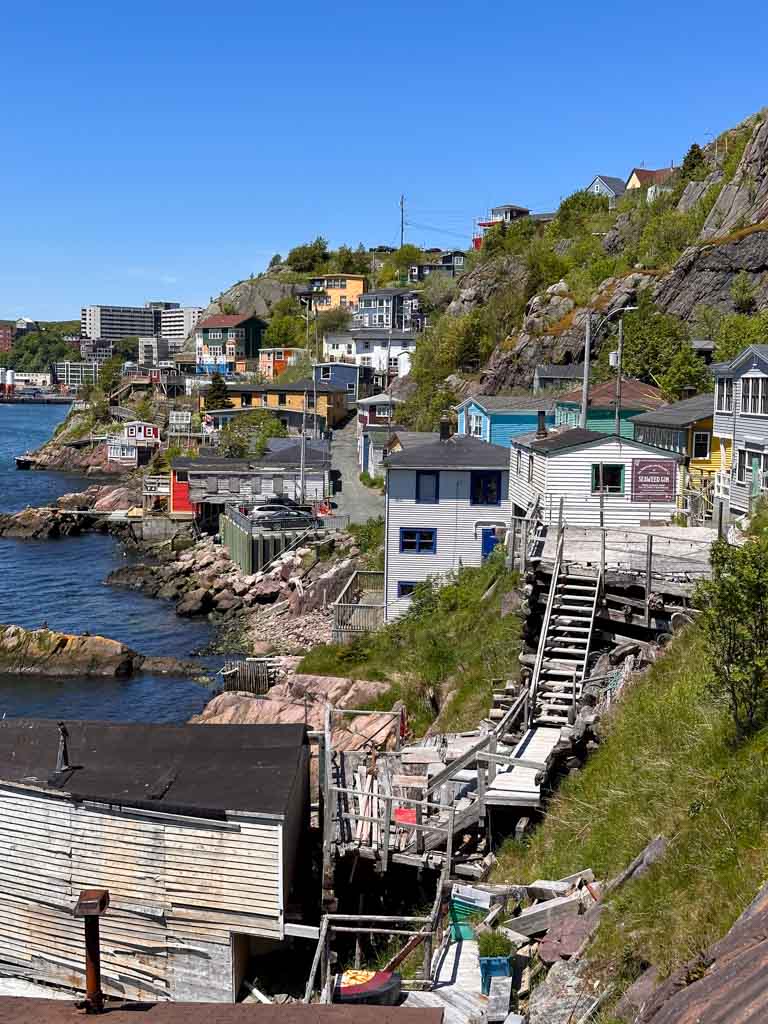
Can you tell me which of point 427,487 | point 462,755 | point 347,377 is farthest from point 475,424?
point 347,377

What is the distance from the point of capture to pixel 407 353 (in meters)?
111

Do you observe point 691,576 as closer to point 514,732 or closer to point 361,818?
point 514,732

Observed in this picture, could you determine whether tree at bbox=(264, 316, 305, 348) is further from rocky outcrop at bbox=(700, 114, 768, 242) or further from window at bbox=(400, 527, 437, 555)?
window at bbox=(400, 527, 437, 555)

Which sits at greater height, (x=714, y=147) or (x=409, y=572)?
(x=714, y=147)

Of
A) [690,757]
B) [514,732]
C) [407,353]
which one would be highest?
[407,353]

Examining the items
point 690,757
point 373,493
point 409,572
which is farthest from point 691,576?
point 373,493

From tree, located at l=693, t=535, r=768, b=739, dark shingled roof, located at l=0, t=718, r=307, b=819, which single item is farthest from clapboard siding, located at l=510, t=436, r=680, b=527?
tree, located at l=693, t=535, r=768, b=739

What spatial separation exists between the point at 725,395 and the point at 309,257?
498 ft

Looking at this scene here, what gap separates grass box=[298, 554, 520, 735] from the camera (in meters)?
24.1

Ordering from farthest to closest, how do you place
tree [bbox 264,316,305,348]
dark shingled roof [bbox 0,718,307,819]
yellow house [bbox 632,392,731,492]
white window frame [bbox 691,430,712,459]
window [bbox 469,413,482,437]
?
tree [bbox 264,316,305,348] < window [bbox 469,413,482,437] < white window frame [bbox 691,430,712,459] < yellow house [bbox 632,392,731,492] < dark shingled roof [bbox 0,718,307,819]

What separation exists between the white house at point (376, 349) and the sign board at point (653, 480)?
82.2 metres

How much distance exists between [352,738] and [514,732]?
6677 mm

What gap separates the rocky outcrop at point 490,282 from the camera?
9279cm

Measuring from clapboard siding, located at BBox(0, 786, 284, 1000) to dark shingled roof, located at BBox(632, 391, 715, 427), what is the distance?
1071 inches
